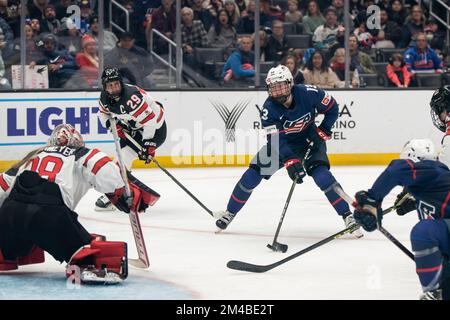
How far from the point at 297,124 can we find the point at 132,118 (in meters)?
1.44

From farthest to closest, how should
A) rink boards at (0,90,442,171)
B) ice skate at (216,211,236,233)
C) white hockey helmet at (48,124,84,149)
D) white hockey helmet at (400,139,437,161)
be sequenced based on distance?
1. rink boards at (0,90,442,171)
2. ice skate at (216,211,236,233)
3. white hockey helmet at (48,124,84,149)
4. white hockey helmet at (400,139,437,161)

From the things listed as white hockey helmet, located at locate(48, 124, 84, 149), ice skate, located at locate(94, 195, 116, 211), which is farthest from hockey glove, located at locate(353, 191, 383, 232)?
ice skate, located at locate(94, 195, 116, 211)

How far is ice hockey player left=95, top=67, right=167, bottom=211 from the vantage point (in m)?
7.47

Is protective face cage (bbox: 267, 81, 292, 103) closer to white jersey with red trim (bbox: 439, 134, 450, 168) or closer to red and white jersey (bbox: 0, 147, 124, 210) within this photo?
white jersey with red trim (bbox: 439, 134, 450, 168)

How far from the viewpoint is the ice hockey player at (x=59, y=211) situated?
16.1 ft

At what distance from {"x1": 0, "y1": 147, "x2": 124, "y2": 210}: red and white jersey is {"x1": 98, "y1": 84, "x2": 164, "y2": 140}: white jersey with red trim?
7.75 ft

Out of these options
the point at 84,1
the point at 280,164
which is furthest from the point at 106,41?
the point at 280,164

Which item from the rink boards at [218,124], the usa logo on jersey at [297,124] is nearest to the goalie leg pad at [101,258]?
the usa logo on jersey at [297,124]

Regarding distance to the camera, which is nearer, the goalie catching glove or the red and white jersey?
the red and white jersey

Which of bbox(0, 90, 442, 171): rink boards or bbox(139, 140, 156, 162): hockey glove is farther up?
bbox(139, 140, 156, 162): hockey glove

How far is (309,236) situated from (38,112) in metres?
3.89

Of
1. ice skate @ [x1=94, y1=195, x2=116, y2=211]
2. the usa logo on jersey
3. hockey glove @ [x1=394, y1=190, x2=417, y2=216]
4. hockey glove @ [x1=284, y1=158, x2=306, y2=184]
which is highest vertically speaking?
the usa logo on jersey

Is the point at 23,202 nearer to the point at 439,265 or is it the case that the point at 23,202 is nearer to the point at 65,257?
the point at 65,257

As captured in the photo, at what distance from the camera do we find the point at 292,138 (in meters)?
6.73
